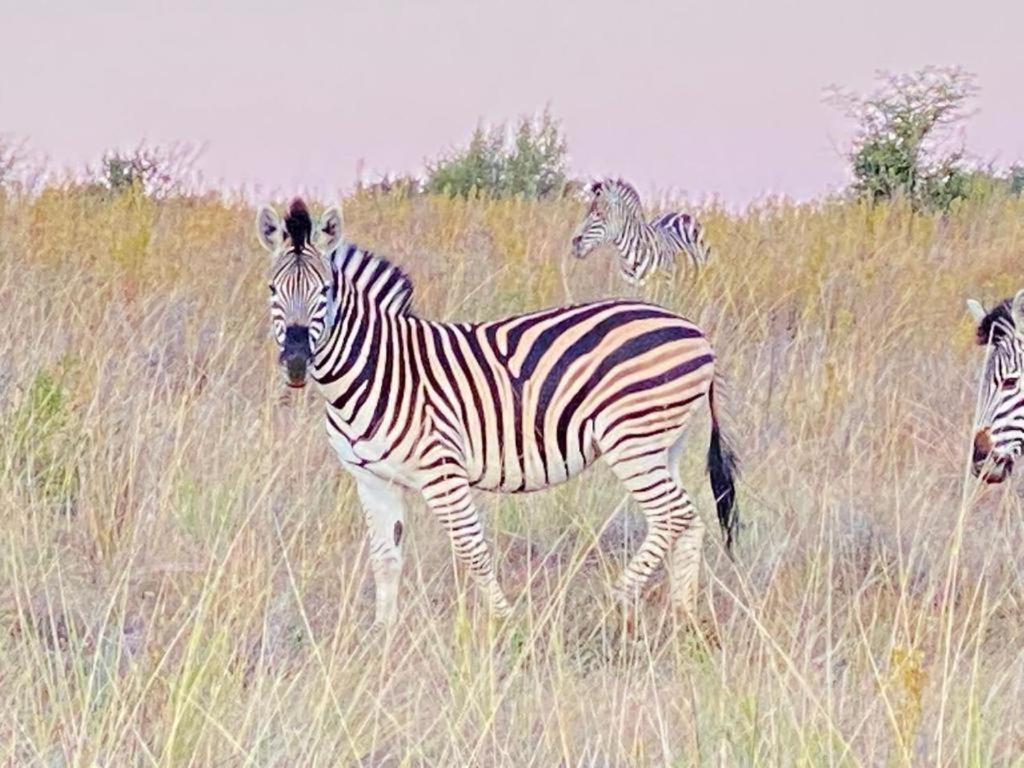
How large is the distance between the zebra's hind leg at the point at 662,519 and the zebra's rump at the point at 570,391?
6cm

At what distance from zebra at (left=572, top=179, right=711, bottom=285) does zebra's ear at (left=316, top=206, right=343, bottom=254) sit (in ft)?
16.8

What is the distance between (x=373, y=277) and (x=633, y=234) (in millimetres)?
5685

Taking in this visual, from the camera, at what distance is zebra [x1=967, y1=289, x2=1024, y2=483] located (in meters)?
4.73

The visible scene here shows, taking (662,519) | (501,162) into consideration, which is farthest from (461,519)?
(501,162)

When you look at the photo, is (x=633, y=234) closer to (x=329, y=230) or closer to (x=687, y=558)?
(x=687, y=558)

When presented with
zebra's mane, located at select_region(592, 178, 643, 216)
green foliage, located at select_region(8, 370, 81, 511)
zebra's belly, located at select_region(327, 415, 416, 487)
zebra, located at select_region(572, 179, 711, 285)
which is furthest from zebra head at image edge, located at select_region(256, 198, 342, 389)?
zebra's mane, located at select_region(592, 178, 643, 216)

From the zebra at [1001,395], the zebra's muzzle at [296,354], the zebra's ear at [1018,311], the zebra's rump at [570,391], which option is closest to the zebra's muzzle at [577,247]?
the zebra at [1001,395]

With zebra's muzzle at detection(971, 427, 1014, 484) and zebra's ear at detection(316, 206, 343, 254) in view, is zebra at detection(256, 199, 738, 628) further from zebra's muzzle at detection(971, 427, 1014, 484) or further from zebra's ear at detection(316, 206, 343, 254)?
zebra's muzzle at detection(971, 427, 1014, 484)

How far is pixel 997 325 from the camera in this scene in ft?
16.1

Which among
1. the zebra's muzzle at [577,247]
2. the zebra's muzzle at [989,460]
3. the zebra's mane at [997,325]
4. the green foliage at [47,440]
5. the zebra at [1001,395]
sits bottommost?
the green foliage at [47,440]

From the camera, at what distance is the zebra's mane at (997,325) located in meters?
4.90

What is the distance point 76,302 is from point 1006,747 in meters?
5.18

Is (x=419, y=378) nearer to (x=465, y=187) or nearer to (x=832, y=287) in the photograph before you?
(x=832, y=287)

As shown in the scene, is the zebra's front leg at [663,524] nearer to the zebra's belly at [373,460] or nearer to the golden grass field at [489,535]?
the golden grass field at [489,535]
